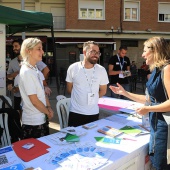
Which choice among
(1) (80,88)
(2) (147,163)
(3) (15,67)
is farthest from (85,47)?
(3) (15,67)

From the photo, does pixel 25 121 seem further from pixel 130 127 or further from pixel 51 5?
pixel 51 5

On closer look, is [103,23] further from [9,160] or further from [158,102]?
[9,160]

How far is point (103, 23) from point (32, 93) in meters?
16.2

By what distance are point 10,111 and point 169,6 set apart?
18823mm

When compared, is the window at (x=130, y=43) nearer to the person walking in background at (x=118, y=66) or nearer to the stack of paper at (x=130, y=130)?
the person walking in background at (x=118, y=66)

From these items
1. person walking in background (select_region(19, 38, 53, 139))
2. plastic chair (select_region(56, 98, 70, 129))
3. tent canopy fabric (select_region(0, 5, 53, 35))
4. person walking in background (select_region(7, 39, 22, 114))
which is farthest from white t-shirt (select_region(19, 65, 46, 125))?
tent canopy fabric (select_region(0, 5, 53, 35))

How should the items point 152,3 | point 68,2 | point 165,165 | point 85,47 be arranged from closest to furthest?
point 165,165
point 85,47
point 68,2
point 152,3

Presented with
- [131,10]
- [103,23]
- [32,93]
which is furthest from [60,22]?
[32,93]

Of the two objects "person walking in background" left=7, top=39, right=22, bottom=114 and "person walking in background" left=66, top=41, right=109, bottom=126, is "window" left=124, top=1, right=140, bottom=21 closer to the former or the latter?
"person walking in background" left=7, top=39, right=22, bottom=114

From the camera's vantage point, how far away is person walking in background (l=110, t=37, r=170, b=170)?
6.11 feet

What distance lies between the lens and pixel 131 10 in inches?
711

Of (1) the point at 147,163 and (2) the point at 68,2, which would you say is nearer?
(1) the point at 147,163

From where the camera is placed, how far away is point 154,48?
1967 millimetres

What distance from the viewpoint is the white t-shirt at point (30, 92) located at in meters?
2.25
